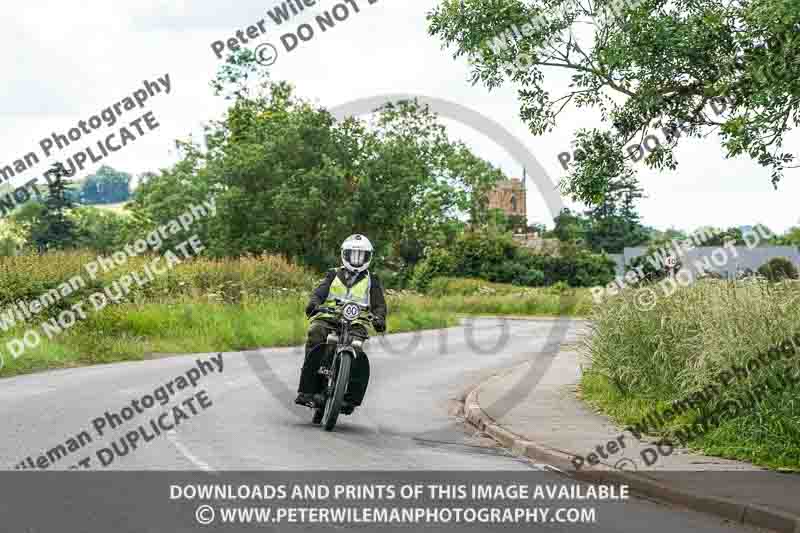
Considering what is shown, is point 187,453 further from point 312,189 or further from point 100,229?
point 100,229

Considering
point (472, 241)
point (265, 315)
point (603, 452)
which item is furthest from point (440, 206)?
point (603, 452)

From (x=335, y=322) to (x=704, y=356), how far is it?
412 centimetres

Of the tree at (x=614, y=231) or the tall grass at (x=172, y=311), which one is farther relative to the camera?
the tree at (x=614, y=231)

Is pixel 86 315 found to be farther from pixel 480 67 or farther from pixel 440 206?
pixel 440 206

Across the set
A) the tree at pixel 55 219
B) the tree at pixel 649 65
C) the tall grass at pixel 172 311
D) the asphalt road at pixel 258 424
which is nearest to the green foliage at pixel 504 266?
the tall grass at pixel 172 311

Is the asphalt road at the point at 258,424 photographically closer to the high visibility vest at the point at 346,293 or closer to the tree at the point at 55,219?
the high visibility vest at the point at 346,293

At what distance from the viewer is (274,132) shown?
50.4m

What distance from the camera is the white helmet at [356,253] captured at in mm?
12734

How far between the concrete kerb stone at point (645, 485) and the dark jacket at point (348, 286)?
1.97 metres

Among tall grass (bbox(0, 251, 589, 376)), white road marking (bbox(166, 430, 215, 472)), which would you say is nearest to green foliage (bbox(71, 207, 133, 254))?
tall grass (bbox(0, 251, 589, 376))

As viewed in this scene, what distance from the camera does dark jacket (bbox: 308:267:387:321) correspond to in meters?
12.9

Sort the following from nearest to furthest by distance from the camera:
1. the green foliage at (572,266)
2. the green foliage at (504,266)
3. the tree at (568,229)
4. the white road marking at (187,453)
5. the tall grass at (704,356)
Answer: the white road marking at (187,453), the tall grass at (704,356), the green foliage at (504,266), the green foliage at (572,266), the tree at (568,229)

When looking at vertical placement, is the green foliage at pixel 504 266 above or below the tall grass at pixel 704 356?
above

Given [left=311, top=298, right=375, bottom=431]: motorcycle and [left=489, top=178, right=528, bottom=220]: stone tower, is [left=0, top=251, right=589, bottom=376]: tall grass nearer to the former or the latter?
[left=311, top=298, right=375, bottom=431]: motorcycle
